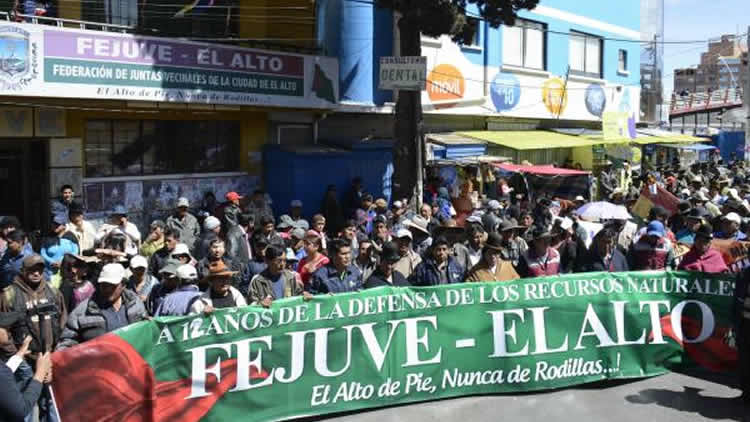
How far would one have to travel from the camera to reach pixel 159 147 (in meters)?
15.6

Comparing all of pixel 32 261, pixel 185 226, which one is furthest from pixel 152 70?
pixel 32 261

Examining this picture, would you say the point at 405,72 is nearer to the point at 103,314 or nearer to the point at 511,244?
the point at 511,244

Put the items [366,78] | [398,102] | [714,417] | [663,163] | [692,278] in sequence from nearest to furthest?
[714,417], [692,278], [398,102], [366,78], [663,163]

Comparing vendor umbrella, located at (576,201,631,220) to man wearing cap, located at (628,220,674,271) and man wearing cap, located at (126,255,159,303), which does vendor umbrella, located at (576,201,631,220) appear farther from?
man wearing cap, located at (126,255,159,303)

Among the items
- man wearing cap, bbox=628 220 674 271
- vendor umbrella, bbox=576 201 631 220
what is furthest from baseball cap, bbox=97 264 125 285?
vendor umbrella, bbox=576 201 631 220

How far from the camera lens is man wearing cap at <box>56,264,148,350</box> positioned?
6055 mm

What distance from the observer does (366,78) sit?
1758 centimetres

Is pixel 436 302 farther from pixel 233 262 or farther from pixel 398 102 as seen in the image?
pixel 398 102

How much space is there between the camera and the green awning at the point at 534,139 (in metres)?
20.2

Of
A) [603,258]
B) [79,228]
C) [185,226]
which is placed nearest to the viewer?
[603,258]

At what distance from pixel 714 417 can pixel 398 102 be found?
32.7 feet

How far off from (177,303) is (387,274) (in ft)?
6.81

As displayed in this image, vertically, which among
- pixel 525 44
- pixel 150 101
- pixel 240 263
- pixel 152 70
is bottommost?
pixel 240 263

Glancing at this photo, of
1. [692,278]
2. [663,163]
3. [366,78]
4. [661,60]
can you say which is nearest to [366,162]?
[366,78]
